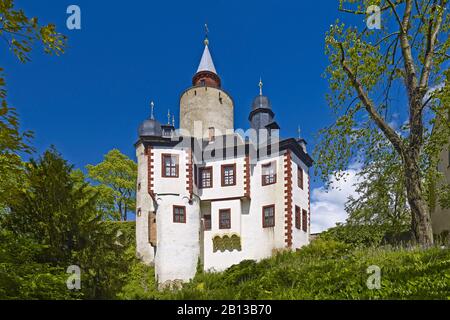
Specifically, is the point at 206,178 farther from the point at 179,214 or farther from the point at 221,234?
the point at 221,234

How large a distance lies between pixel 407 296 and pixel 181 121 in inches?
1141

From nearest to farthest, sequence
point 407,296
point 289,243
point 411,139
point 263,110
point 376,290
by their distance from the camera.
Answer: point 407,296 → point 376,290 → point 411,139 → point 289,243 → point 263,110

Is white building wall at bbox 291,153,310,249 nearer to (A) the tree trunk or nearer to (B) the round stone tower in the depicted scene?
(B) the round stone tower

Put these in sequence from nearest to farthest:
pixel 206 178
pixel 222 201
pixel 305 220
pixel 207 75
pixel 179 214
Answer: pixel 179 214 → pixel 222 201 → pixel 305 220 → pixel 206 178 → pixel 207 75

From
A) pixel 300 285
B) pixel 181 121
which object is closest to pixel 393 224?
pixel 300 285

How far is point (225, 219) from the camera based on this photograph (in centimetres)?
2933

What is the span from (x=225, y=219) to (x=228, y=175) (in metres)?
3.06

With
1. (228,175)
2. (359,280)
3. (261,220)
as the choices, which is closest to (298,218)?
(261,220)

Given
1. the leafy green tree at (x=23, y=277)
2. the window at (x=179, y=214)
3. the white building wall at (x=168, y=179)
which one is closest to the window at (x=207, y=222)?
the window at (x=179, y=214)

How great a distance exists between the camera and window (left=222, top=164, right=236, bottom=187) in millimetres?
29641

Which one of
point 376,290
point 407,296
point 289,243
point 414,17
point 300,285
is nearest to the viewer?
point 407,296

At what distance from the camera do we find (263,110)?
1362 inches

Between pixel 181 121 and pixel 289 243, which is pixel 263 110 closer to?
pixel 181 121

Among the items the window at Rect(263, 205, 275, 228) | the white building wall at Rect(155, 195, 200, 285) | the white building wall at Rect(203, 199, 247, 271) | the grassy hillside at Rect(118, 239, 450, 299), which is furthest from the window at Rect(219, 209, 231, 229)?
the grassy hillside at Rect(118, 239, 450, 299)
